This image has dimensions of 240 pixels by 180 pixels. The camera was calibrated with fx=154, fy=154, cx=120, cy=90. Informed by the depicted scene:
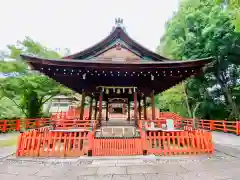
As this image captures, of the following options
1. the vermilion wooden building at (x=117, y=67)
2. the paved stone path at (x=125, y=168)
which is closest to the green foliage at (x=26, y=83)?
the vermilion wooden building at (x=117, y=67)

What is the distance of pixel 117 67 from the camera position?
6.00 metres

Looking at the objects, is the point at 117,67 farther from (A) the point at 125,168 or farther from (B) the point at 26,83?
(B) the point at 26,83

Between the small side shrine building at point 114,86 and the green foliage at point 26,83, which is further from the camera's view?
the green foliage at point 26,83

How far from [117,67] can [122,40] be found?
2503 mm

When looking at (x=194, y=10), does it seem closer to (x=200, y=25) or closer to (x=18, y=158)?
(x=200, y=25)

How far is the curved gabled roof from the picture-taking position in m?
7.55

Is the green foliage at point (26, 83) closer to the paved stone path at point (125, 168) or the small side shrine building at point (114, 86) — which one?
the small side shrine building at point (114, 86)

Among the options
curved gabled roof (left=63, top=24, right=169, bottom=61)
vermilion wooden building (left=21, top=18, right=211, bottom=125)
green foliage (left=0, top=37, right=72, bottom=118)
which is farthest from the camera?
green foliage (left=0, top=37, right=72, bottom=118)

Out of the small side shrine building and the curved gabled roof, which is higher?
the curved gabled roof

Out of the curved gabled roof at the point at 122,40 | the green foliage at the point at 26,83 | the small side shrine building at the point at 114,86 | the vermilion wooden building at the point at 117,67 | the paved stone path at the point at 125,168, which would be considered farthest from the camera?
the green foliage at the point at 26,83

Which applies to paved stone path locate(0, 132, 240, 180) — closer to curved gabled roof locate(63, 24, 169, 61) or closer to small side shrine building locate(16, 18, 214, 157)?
small side shrine building locate(16, 18, 214, 157)

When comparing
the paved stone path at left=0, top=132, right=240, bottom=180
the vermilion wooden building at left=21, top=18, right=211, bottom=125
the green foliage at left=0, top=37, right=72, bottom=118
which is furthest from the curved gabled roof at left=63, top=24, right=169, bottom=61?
the green foliage at left=0, top=37, right=72, bottom=118

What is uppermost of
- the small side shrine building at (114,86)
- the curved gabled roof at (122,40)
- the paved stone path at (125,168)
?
the curved gabled roof at (122,40)

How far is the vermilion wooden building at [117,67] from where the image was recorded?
5943 millimetres
